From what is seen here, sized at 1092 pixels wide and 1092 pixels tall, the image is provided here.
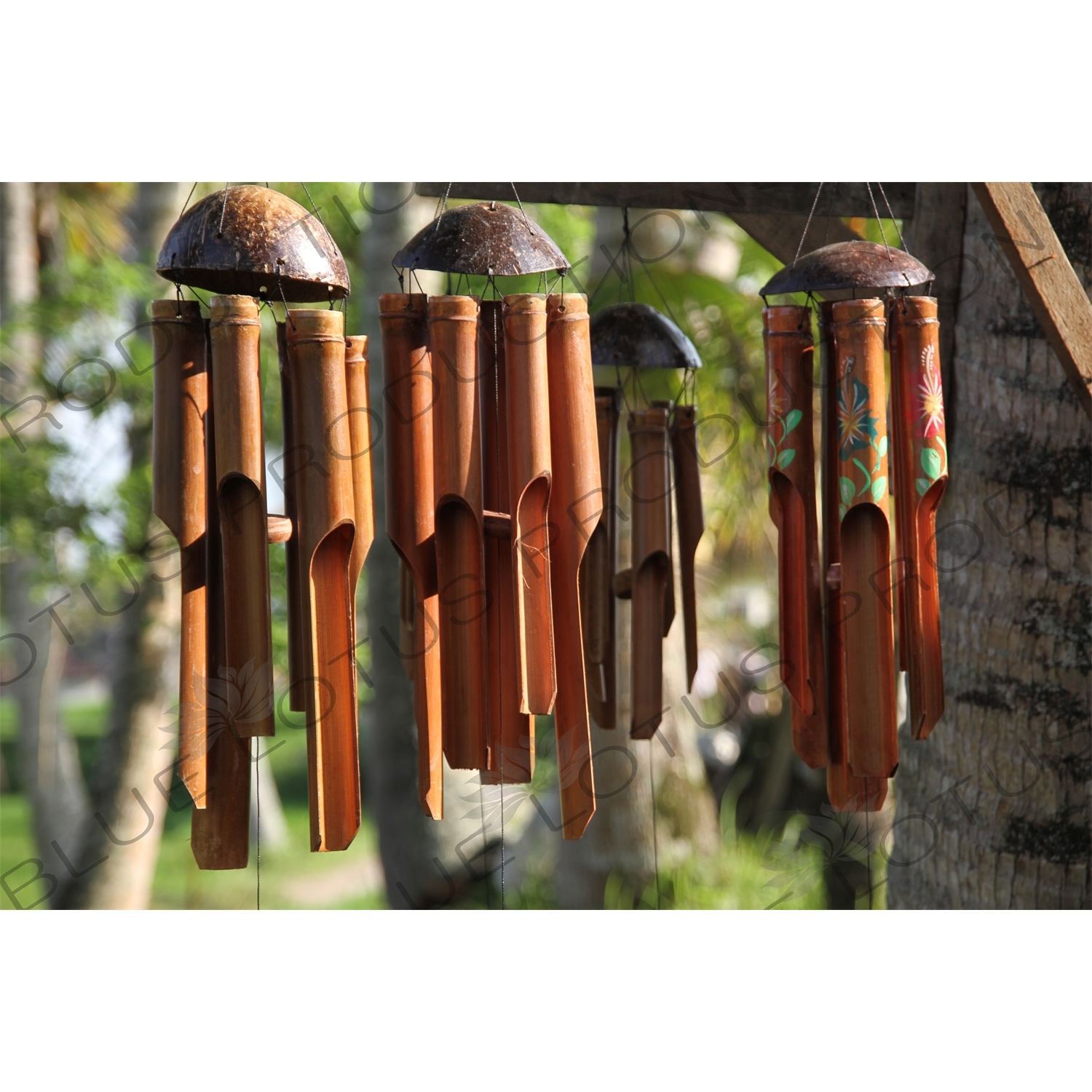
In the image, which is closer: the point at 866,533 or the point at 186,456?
the point at 186,456

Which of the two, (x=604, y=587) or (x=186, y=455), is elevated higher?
(x=186, y=455)

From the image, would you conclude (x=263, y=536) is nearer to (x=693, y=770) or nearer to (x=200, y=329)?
(x=200, y=329)

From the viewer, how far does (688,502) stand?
9.07 ft

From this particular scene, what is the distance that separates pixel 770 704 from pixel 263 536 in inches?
347

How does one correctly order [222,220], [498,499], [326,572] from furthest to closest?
[498,499], [326,572], [222,220]

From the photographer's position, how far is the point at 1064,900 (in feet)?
8.97

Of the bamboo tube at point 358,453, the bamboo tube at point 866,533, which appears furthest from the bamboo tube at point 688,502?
the bamboo tube at point 358,453

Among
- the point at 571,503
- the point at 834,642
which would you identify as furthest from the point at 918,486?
the point at 571,503

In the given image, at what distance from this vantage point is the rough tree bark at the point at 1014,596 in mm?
2703

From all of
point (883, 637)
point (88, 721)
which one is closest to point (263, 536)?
point (883, 637)

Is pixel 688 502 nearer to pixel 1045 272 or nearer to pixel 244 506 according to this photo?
pixel 1045 272

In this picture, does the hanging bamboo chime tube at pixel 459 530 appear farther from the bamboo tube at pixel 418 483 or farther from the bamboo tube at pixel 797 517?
the bamboo tube at pixel 797 517

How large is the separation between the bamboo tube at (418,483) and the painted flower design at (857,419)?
0.81 m

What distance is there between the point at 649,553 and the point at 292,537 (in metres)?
0.99
